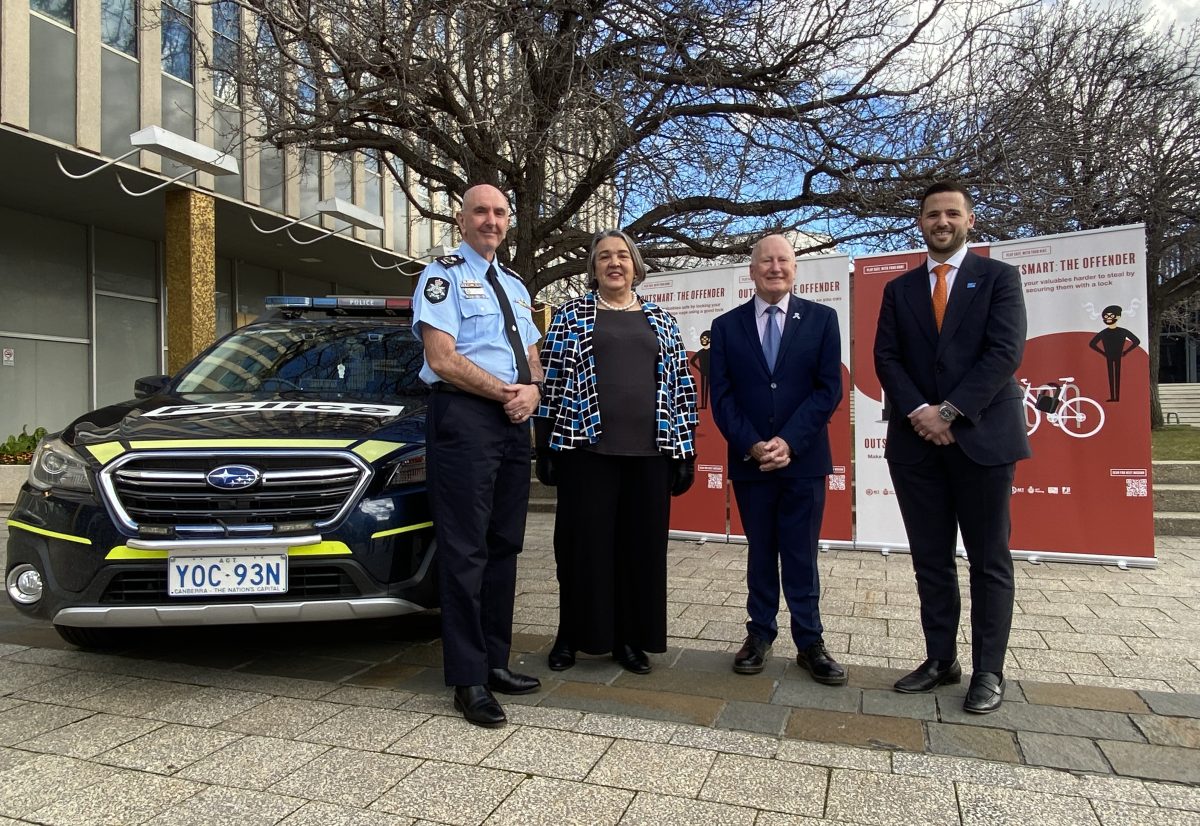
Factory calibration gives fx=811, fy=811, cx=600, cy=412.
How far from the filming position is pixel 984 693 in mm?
3143

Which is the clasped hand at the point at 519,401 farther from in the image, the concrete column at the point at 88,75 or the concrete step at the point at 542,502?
the concrete column at the point at 88,75

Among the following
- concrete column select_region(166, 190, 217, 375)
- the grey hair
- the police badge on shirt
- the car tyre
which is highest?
concrete column select_region(166, 190, 217, 375)

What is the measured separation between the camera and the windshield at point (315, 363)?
4359mm

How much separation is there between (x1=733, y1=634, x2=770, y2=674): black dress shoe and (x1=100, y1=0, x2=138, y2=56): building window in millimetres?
12136

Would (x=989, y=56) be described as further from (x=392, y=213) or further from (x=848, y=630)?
(x=392, y=213)

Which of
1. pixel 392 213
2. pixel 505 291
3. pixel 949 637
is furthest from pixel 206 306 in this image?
pixel 949 637

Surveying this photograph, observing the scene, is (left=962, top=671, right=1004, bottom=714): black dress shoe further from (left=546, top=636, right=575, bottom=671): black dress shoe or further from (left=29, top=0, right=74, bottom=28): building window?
(left=29, top=0, right=74, bottom=28): building window

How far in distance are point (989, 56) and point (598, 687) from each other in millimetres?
7772

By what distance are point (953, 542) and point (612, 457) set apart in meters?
1.47

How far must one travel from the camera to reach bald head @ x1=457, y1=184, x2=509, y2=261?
11.1 feet

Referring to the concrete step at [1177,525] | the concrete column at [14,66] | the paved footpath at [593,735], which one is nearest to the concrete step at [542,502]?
the paved footpath at [593,735]

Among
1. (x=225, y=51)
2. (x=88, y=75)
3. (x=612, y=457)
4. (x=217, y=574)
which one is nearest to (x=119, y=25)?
(x=88, y=75)

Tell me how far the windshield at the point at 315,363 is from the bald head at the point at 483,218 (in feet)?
3.78

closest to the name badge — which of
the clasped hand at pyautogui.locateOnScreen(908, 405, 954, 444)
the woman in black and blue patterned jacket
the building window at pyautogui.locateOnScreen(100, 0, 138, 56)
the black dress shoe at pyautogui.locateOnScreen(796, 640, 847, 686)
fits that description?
the woman in black and blue patterned jacket
